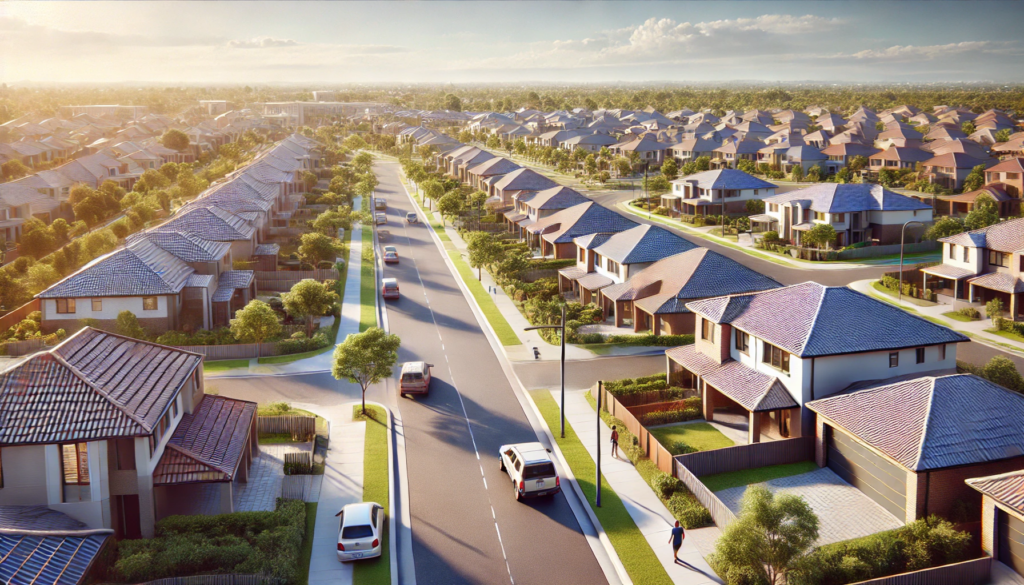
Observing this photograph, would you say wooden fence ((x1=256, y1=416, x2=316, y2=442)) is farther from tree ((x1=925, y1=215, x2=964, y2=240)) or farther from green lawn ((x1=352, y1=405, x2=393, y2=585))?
tree ((x1=925, y1=215, x2=964, y2=240))

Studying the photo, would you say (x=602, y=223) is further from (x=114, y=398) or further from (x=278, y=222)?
(x=114, y=398)

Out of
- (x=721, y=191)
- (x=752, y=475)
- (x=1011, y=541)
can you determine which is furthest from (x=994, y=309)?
(x=721, y=191)

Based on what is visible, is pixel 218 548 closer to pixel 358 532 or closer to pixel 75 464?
pixel 358 532

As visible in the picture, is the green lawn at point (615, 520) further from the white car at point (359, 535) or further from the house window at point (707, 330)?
the house window at point (707, 330)

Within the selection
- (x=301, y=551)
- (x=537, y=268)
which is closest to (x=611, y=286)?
(x=537, y=268)

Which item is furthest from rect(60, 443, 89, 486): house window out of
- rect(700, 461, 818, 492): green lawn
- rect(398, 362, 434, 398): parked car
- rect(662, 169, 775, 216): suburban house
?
rect(662, 169, 775, 216): suburban house

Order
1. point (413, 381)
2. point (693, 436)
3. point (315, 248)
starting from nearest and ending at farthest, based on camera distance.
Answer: point (693, 436), point (413, 381), point (315, 248)
